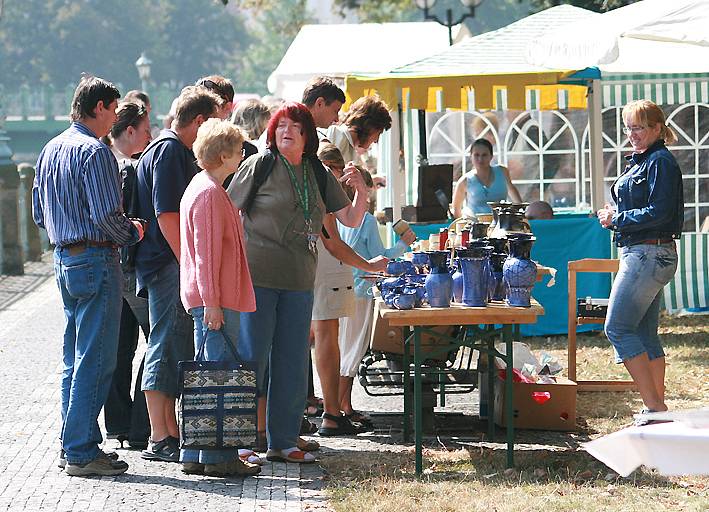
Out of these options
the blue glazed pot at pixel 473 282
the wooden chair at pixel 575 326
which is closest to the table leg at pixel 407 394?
the blue glazed pot at pixel 473 282

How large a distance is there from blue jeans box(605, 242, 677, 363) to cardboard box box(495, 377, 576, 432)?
18.2 inches

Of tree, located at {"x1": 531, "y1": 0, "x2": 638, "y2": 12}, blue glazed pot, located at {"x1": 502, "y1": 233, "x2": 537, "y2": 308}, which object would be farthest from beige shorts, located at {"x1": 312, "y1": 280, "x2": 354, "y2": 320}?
tree, located at {"x1": 531, "y1": 0, "x2": 638, "y2": 12}

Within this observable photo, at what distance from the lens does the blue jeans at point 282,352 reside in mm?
6734

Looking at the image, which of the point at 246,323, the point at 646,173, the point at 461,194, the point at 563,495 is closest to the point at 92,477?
the point at 246,323

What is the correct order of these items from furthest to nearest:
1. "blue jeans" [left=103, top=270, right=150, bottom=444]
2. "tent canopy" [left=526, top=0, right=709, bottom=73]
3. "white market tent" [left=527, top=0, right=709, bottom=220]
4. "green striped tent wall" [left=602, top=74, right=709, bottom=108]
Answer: "green striped tent wall" [left=602, top=74, right=709, bottom=108]
"blue jeans" [left=103, top=270, right=150, bottom=444]
"white market tent" [left=527, top=0, right=709, bottom=220]
"tent canopy" [left=526, top=0, right=709, bottom=73]

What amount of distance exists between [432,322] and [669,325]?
21.8 feet

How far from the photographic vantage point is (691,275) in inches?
518

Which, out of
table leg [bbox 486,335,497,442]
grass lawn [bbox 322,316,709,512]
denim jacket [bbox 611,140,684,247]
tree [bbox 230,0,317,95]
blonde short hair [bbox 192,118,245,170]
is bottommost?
grass lawn [bbox 322,316,709,512]

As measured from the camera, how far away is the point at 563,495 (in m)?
6.21

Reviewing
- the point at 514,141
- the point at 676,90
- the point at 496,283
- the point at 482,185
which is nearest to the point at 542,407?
the point at 496,283

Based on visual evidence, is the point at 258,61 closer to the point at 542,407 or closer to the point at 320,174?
the point at 542,407

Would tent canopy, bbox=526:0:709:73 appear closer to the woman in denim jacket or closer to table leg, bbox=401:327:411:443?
the woman in denim jacket

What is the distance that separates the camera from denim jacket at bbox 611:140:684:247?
7.36 metres

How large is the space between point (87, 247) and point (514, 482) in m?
2.36
